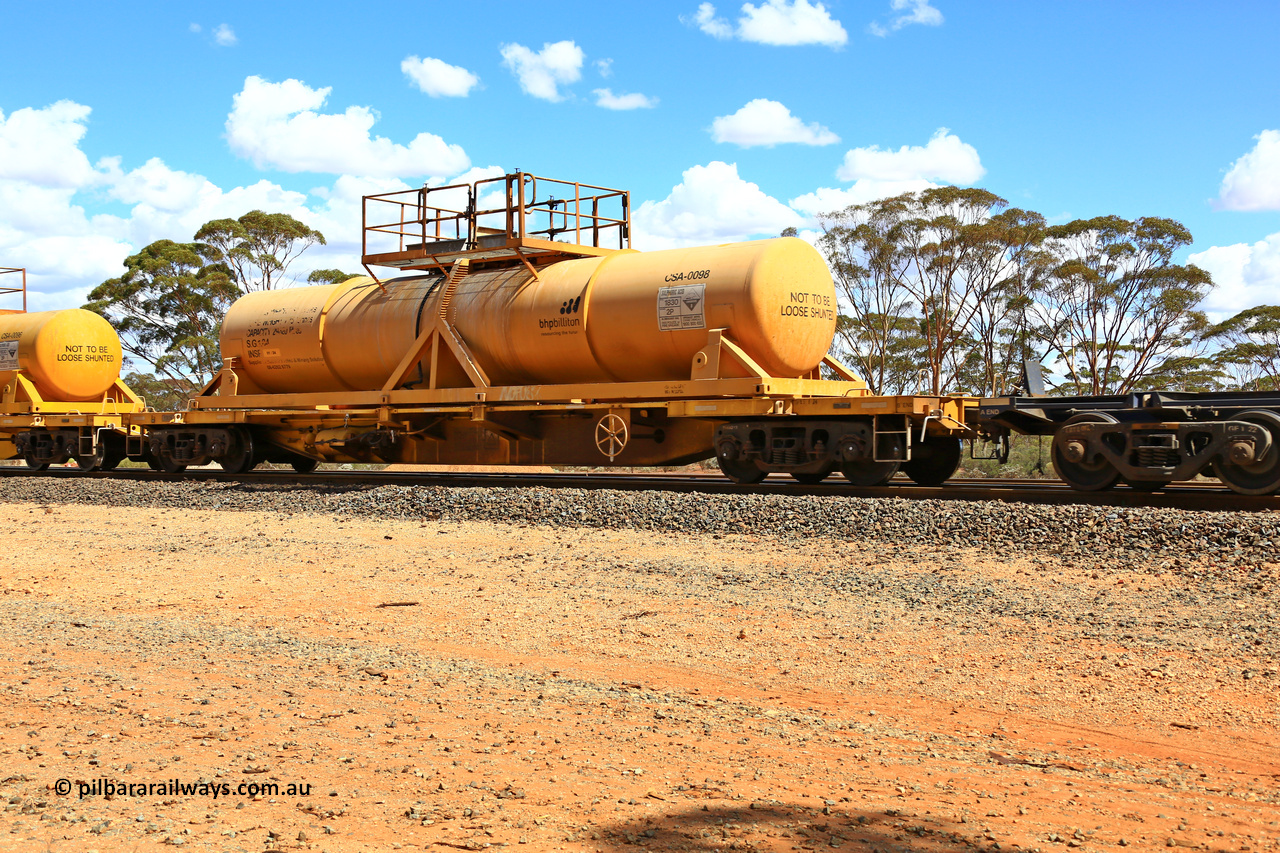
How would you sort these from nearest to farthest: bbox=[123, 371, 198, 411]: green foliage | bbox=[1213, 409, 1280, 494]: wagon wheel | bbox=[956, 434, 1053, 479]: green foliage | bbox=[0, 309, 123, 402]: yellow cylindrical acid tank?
1. bbox=[1213, 409, 1280, 494]: wagon wheel
2. bbox=[956, 434, 1053, 479]: green foliage
3. bbox=[0, 309, 123, 402]: yellow cylindrical acid tank
4. bbox=[123, 371, 198, 411]: green foliage

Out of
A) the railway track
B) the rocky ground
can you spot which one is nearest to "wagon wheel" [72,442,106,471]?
the railway track

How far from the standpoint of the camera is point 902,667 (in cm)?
648

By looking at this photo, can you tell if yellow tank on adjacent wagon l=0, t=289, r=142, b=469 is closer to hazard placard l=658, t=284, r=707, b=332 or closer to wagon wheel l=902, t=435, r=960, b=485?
hazard placard l=658, t=284, r=707, b=332

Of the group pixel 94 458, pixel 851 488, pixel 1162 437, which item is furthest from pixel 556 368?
pixel 94 458

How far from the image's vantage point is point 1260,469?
11359mm

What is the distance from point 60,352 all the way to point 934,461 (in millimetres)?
18484

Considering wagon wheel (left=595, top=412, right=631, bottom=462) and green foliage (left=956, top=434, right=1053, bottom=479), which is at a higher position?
wagon wheel (left=595, top=412, right=631, bottom=462)

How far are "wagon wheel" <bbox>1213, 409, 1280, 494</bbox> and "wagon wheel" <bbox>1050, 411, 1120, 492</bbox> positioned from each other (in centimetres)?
114

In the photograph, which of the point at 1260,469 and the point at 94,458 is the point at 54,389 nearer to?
the point at 94,458

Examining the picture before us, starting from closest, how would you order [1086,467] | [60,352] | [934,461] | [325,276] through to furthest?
[1086,467] → [934,461] → [60,352] → [325,276]

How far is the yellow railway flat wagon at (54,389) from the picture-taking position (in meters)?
22.8

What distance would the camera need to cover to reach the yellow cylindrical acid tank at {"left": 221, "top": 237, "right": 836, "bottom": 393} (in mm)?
14273

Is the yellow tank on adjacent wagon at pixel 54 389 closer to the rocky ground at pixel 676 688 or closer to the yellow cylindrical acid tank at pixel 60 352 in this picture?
the yellow cylindrical acid tank at pixel 60 352

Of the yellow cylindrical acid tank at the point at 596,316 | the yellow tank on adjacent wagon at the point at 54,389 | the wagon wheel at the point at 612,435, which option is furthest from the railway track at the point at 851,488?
the yellow tank on adjacent wagon at the point at 54,389
